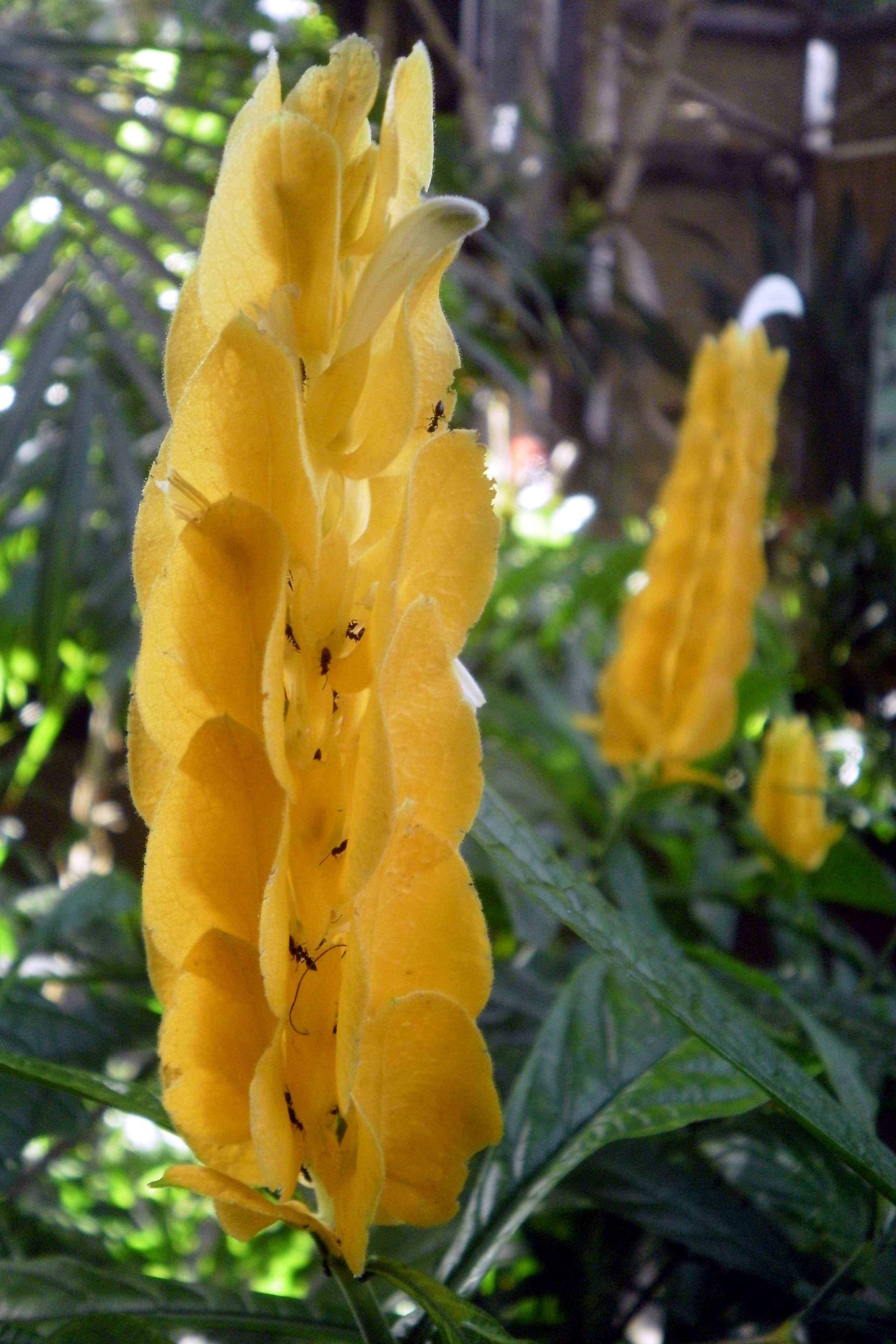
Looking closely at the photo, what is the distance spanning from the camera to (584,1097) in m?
0.30

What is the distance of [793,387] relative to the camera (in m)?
2.45

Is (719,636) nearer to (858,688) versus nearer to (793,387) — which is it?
(858,688)

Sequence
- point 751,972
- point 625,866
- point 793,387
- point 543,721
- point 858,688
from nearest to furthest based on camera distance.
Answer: point 751,972, point 625,866, point 543,721, point 858,688, point 793,387

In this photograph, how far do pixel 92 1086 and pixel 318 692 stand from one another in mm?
100

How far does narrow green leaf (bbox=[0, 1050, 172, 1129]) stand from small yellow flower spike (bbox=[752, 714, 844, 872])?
471mm

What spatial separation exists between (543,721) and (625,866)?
39cm

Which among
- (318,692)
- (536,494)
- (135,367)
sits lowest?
(536,494)

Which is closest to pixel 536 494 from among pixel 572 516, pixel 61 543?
pixel 572 516

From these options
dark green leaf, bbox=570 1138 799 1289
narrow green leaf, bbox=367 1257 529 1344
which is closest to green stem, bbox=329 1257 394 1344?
narrow green leaf, bbox=367 1257 529 1344

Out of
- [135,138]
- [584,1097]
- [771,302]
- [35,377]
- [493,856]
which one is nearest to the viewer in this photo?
[493,856]

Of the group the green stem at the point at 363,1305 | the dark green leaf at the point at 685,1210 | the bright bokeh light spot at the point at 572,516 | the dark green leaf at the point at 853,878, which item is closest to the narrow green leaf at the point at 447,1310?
the green stem at the point at 363,1305

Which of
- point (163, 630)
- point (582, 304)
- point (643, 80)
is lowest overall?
point (582, 304)

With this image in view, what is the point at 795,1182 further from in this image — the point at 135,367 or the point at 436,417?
the point at 135,367

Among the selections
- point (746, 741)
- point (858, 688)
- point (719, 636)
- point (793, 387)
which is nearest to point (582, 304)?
point (793, 387)
